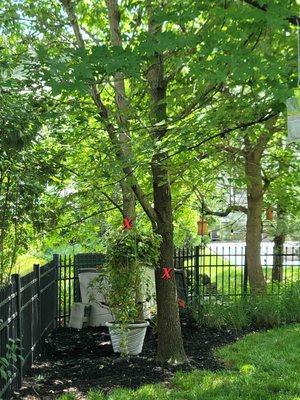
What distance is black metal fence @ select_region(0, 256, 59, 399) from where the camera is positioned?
5312 mm

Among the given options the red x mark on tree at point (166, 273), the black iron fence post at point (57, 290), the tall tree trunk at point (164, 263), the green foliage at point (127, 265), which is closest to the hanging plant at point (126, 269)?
the green foliage at point (127, 265)

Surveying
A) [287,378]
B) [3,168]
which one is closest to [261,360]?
[287,378]

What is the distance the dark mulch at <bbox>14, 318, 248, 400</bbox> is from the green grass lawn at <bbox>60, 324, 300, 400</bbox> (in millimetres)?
270

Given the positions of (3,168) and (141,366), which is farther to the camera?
(141,366)

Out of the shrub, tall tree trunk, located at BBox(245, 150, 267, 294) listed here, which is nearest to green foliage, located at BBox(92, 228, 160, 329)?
the shrub

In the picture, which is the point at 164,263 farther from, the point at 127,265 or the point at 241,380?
the point at 241,380

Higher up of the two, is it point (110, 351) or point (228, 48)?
point (228, 48)

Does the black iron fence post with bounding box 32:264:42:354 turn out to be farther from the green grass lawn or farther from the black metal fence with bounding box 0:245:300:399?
the green grass lawn

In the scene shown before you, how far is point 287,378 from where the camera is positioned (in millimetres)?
5996

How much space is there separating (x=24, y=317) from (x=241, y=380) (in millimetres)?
2788

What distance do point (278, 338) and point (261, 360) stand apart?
1.64 meters

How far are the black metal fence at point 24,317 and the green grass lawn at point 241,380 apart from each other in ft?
2.24

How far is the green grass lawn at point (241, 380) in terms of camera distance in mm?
5367

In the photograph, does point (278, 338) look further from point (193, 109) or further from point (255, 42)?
point (255, 42)
